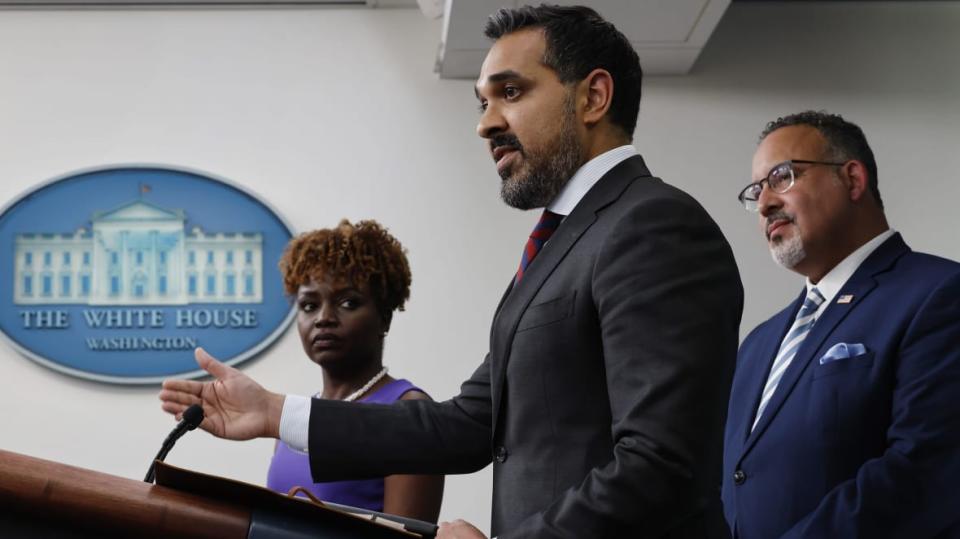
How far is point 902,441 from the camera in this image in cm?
232

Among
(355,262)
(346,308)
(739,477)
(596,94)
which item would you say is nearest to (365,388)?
(346,308)

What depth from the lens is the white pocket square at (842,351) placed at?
248cm

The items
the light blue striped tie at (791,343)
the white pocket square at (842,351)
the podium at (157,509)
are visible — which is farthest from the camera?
the light blue striped tie at (791,343)

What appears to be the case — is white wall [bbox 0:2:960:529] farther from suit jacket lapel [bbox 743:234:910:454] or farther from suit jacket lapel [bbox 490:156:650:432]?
suit jacket lapel [bbox 490:156:650:432]

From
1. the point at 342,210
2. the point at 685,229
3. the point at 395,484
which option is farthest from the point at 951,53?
the point at 685,229

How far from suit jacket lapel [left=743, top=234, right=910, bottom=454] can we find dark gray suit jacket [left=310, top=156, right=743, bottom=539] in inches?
36.8

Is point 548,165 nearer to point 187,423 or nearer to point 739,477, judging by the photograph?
point 187,423

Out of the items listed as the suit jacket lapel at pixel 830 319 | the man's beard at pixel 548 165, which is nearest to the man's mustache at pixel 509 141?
the man's beard at pixel 548 165

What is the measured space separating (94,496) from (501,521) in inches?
23.9

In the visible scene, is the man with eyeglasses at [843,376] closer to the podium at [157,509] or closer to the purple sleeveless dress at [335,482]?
the purple sleeveless dress at [335,482]

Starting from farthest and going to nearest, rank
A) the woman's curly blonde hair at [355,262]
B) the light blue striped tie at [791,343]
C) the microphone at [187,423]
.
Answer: the woman's curly blonde hair at [355,262]
the light blue striped tie at [791,343]
the microphone at [187,423]

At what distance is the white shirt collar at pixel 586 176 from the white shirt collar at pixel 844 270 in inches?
41.1

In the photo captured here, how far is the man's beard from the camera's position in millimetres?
1855

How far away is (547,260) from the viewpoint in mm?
1787
